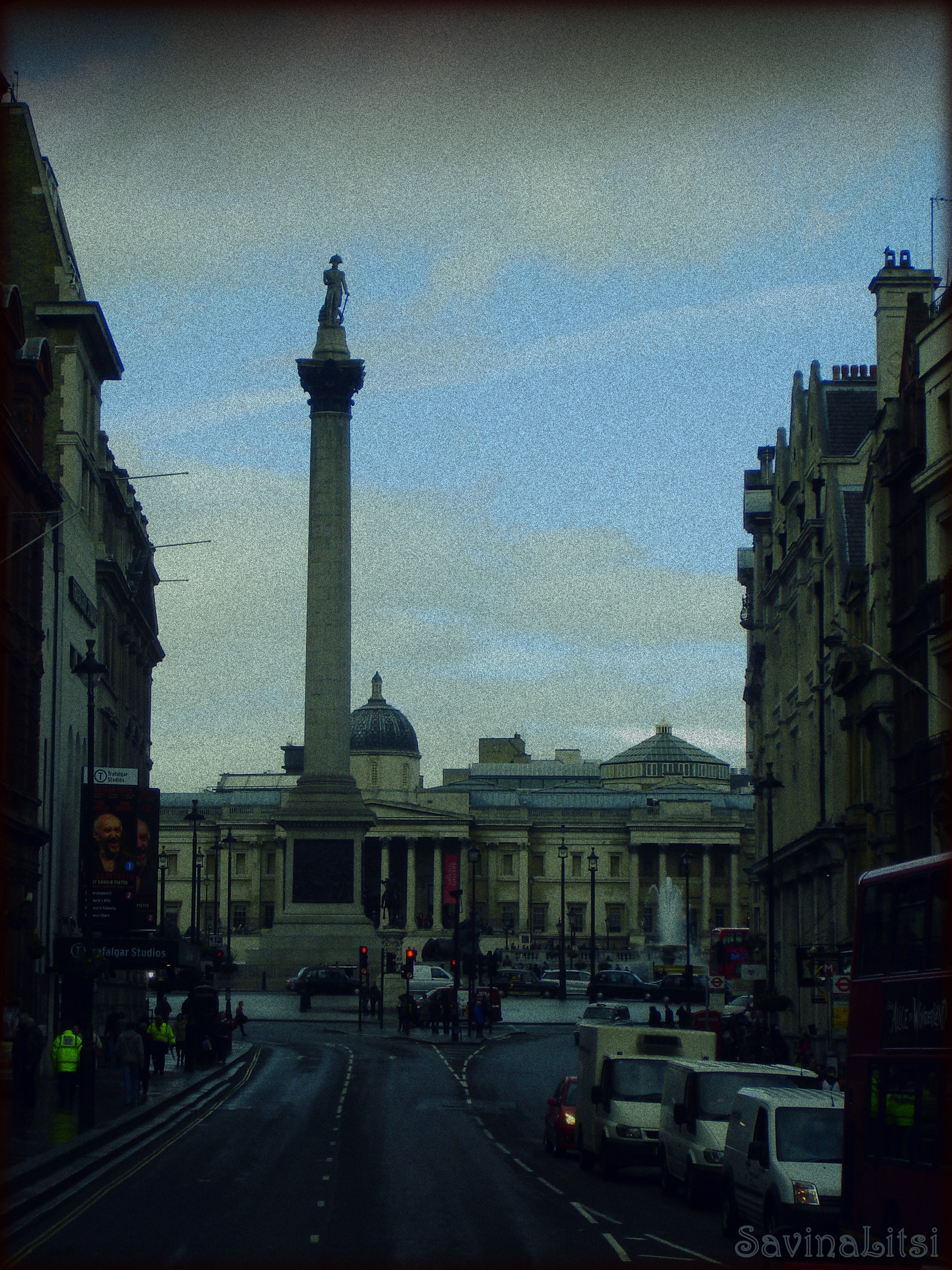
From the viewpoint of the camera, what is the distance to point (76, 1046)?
139ft

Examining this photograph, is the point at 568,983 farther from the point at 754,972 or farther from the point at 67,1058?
the point at 67,1058

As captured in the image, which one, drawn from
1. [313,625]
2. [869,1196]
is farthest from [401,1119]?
[313,625]

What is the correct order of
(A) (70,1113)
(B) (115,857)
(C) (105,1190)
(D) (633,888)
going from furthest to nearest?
(D) (633,888) < (B) (115,857) < (A) (70,1113) < (C) (105,1190)

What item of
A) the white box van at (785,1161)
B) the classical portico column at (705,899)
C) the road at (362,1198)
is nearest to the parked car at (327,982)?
the road at (362,1198)

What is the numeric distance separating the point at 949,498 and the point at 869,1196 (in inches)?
1079

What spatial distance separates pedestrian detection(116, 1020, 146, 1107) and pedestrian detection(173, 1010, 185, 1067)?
17592 mm

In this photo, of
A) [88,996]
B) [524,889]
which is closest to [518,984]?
[88,996]

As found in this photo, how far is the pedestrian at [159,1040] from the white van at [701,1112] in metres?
26.0

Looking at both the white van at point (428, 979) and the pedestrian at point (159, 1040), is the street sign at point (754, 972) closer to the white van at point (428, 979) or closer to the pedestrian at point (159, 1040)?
the pedestrian at point (159, 1040)

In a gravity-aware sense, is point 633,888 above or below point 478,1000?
above

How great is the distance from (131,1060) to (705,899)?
502ft

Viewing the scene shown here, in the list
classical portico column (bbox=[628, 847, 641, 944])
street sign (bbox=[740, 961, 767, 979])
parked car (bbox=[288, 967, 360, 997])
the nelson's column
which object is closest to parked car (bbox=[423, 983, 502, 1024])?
parked car (bbox=[288, 967, 360, 997])

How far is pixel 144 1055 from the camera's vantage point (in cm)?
4759

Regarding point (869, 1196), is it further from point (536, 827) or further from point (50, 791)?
point (536, 827)
